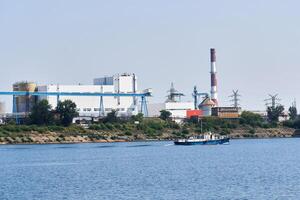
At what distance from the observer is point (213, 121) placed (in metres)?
162

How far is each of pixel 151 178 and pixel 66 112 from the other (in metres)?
85.3

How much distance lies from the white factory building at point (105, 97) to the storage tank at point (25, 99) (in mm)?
1580

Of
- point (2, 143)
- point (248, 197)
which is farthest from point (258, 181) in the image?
point (2, 143)

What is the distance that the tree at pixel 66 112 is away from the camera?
14250cm

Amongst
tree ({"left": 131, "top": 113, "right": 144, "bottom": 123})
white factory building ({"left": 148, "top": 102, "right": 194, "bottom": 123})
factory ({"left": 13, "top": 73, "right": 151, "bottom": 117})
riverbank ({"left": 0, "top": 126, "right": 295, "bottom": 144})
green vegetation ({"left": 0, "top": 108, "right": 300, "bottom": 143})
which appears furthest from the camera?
white factory building ({"left": 148, "top": 102, "right": 194, "bottom": 123})

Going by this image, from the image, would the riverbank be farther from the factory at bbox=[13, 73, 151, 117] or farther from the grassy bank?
the factory at bbox=[13, 73, 151, 117]

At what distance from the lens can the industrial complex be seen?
15438 centimetres

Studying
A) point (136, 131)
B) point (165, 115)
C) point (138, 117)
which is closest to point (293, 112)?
point (165, 115)

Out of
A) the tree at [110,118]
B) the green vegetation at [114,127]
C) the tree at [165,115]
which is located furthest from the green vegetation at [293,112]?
the tree at [110,118]

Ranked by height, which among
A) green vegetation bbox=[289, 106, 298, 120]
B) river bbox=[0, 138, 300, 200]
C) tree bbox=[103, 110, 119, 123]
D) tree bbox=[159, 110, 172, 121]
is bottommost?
river bbox=[0, 138, 300, 200]

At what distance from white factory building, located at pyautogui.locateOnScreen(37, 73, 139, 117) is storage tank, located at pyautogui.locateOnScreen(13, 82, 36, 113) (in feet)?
5.18

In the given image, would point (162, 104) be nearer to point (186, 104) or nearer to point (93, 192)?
point (186, 104)

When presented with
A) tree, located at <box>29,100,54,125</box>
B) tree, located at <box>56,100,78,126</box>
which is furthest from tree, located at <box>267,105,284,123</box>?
tree, located at <box>29,100,54,125</box>

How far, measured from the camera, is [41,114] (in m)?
141
